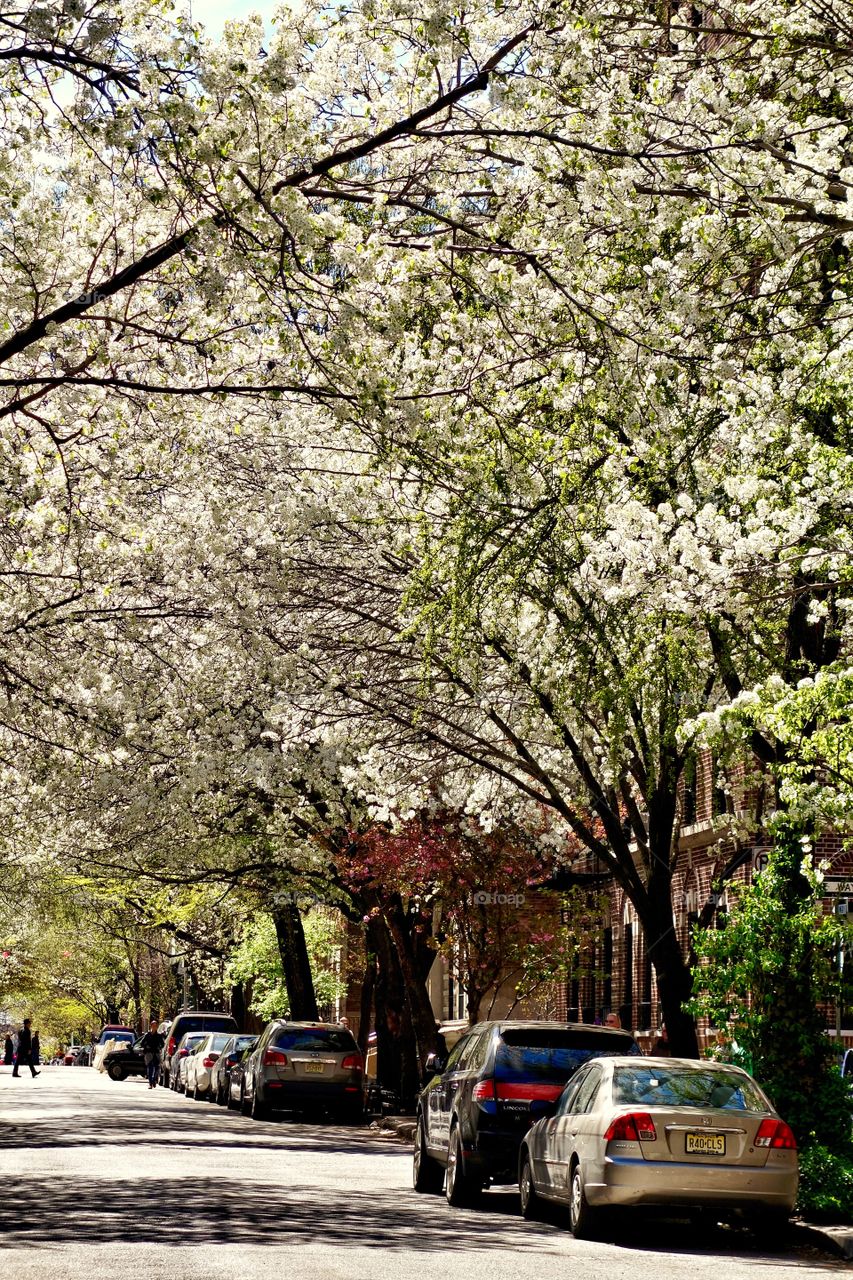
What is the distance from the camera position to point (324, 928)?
55.0 metres

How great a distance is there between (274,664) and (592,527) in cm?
734

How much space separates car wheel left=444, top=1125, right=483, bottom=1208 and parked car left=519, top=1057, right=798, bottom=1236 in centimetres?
263

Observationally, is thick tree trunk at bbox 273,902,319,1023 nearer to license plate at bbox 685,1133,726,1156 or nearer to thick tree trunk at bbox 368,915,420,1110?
thick tree trunk at bbox 368,915,420,1110

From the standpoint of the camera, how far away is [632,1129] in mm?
13180

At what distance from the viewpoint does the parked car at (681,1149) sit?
517 inches

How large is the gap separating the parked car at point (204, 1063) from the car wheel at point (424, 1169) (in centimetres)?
2374

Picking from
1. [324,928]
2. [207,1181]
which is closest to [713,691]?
[207,1181]

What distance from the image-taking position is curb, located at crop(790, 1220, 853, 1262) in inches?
515

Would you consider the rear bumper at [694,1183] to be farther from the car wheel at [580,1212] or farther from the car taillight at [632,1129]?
the car wheel at [580,1212]

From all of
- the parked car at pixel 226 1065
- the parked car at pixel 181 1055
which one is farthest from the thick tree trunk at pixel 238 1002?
the parked car at pixel 226 1065

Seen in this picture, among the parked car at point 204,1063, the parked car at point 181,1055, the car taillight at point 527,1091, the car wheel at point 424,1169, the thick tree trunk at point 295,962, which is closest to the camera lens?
the car taillight at point 527,1091

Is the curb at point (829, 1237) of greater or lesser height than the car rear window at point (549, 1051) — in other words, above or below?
below

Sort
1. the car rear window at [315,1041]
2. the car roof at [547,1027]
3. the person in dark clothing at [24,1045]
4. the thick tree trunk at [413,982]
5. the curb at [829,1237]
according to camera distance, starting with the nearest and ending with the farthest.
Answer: the curb at [829,1237] → the car roof at [547,1027] → the car rear window at [315,1041] → the thick tree trunk at [413,982] → the person in dark clothing at [24,1045]

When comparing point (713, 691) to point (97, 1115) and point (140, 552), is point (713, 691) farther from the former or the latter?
point (97, 1115)
